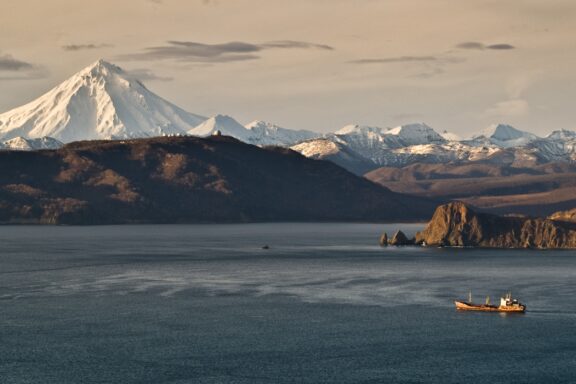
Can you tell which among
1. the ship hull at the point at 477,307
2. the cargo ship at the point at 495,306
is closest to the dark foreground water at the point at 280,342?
the ship hull at the point at 477,307

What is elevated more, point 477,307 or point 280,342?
point 477,307

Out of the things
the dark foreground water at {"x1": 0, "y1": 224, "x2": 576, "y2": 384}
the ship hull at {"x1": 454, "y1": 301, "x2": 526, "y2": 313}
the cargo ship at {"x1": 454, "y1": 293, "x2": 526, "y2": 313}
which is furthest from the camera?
the ship hull at {"x1": 454, "y1": 301, "x2": 526, "y2": 313}

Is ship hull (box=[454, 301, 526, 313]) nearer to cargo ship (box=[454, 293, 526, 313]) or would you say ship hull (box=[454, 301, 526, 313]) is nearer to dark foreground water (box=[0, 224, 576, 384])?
cargo ship (box=[454, 293, 526, 313])

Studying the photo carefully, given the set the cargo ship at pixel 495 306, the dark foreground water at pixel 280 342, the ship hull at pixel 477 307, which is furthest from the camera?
the ship hull at pixel 477 307

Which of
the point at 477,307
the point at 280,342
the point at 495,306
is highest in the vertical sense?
the point at 495,306

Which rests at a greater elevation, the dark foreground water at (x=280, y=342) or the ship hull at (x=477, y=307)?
the ship hull at (x=477, y=307)

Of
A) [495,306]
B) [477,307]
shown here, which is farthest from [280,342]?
[495,306]

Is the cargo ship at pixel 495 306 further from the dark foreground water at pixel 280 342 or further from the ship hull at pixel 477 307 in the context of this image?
the dark foreground water at pixel 280 342

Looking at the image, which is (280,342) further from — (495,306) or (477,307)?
(495,306)

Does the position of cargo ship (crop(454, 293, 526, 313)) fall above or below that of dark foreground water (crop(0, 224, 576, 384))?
above

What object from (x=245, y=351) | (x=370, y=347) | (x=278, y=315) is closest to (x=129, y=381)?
(x=245, y=351)

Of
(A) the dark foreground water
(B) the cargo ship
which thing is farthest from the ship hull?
(A) the dark foreground water
